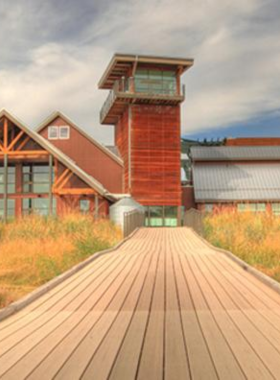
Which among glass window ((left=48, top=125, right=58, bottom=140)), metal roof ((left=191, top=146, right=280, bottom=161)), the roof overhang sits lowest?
metal roof ((left=191, top=146, right=280, bottom=161))

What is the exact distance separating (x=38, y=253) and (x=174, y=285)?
585 centimetres

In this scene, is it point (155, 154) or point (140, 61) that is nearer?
point (140, 61)

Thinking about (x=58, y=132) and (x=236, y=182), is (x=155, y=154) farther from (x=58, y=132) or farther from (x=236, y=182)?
(x=236, y=182)

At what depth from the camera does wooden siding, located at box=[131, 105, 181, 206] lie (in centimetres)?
3600

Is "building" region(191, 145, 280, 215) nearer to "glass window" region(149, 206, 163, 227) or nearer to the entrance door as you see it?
the entrance door

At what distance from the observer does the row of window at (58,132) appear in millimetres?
38266

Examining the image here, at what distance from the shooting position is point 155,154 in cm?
3628

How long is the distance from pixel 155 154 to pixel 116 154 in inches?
204

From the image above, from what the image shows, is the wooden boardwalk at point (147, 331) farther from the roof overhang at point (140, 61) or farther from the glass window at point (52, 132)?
the glass window at point (52, 132)

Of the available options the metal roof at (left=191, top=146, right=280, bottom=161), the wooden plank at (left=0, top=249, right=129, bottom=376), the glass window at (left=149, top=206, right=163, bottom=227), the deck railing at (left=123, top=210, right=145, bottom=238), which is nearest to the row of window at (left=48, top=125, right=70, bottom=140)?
the glass window at (left=149, top=206, right=163, bottom=227)

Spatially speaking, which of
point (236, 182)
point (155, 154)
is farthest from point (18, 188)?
point (236, 182)

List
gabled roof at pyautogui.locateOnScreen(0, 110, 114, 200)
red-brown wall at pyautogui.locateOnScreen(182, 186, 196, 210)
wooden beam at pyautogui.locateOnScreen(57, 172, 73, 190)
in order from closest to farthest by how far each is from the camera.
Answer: gabled roof at pyautogui.locateOnScreen(0, 110, 114, 200) → wooden beam at pyautogui.locateOnScreen(57, 172, 73, 190) → red-brown wall at pyautogui.locateOnScreen(182, 186, 196, 210)

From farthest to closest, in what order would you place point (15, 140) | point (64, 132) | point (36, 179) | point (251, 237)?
point (64, 132)
point (36, 179)
point (15, 140)
point (251, 237)

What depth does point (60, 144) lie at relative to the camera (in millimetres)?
38094
